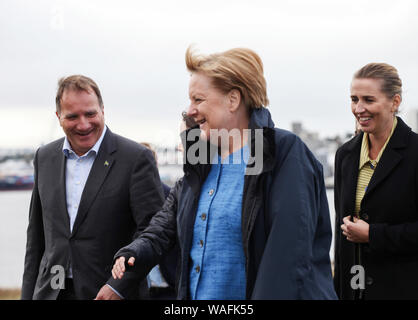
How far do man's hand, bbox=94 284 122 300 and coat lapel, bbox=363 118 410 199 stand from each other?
5.56ft

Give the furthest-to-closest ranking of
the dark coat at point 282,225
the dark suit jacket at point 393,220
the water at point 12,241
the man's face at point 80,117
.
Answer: the water at point 12,241
the man's face at point 80,117
the dark suit jacket at point 393,220
the dark coat at point 282,225

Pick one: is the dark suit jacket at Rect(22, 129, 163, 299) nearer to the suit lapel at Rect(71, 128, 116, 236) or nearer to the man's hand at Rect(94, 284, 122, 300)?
the suit lapel at Rect(71, 128, 116, 236)

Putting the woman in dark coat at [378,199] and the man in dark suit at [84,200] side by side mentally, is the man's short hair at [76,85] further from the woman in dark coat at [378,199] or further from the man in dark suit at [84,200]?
the woman in dark coat at [378,199]

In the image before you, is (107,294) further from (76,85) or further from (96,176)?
(76,85)

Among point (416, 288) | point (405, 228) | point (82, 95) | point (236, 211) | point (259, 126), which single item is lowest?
point (416, 288)

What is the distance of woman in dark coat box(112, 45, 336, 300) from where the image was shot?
2.18m

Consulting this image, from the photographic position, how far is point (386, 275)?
11.0ft

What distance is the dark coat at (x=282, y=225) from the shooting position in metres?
2.16

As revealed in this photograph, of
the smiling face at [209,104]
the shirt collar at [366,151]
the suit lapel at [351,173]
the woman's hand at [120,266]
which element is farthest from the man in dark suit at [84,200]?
the shirt collar at [366,151]

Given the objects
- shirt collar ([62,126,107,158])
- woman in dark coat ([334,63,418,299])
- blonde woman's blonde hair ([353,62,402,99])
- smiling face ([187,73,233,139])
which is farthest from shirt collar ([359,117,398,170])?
shirt collar ([62,126,107,158])

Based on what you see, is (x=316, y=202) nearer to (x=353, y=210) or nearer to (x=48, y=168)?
(x=353, y=210)
